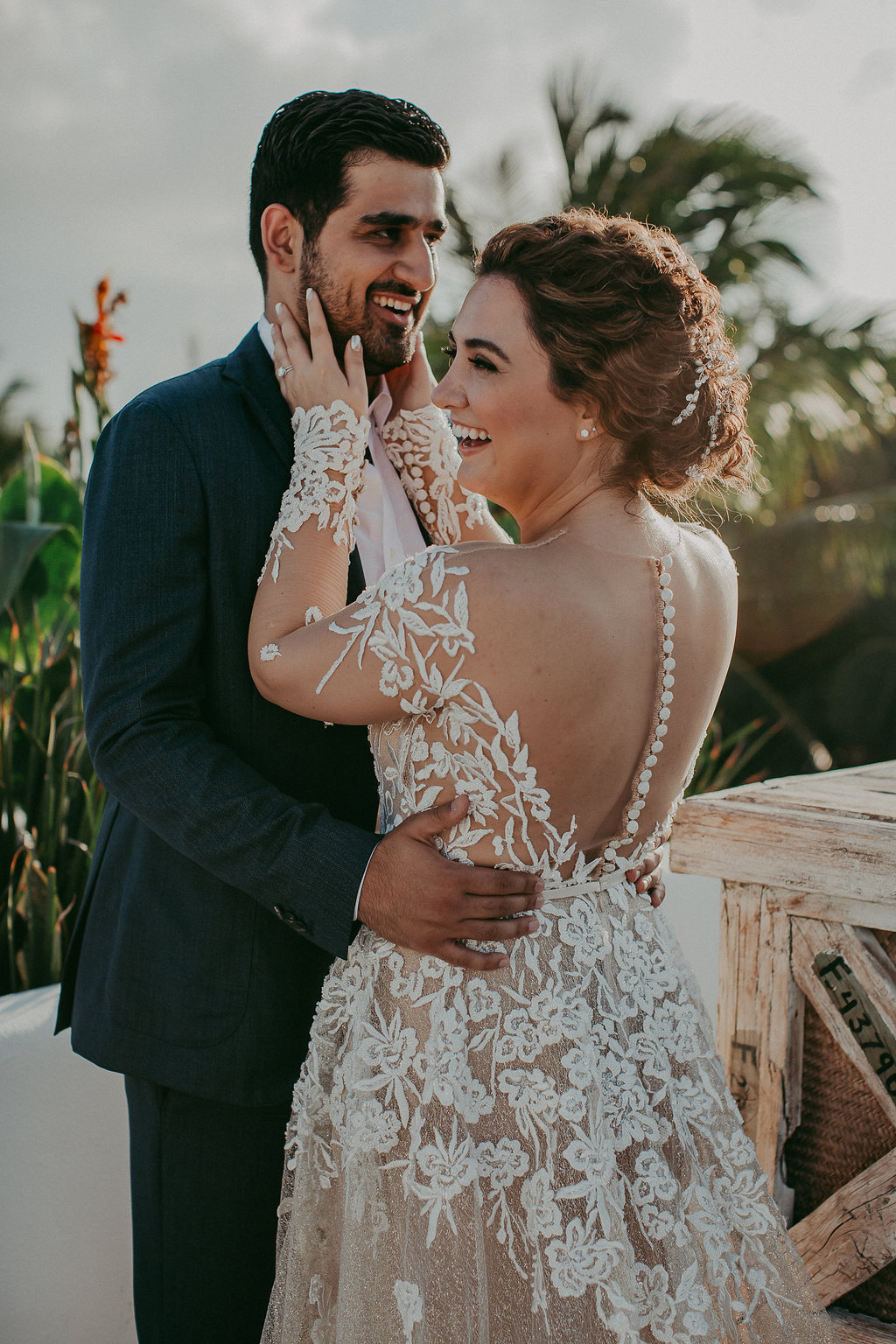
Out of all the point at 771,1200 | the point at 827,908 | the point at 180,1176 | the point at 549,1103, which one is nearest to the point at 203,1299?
the point at 180,1176

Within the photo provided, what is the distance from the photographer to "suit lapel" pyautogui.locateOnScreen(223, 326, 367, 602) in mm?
1929

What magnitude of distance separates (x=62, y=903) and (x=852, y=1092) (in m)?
2.39

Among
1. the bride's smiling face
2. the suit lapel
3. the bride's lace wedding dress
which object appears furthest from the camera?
the suit lapel

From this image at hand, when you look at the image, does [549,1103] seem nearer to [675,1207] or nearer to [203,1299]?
[675,1207]

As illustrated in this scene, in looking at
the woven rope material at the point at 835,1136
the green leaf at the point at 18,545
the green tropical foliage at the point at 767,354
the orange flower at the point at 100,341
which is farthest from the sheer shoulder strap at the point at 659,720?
the green tropical foliage at the point at 767,354

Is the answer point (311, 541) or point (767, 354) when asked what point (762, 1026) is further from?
point (767, 354)

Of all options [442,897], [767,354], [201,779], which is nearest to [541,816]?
[442,897]

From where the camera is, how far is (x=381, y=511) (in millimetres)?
2209

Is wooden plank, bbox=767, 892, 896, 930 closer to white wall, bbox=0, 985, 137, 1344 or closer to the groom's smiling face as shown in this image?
the groom's smiling face

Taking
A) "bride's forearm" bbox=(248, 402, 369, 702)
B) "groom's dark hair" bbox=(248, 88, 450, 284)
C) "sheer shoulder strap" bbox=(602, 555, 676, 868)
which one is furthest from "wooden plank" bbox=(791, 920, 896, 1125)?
"groom's dark hair" bbox=(248, 88, 450, 284)

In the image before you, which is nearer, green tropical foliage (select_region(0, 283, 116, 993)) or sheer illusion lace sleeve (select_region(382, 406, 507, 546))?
sheer illusion lace sleeve (select_region(382, 406, 507, 546))

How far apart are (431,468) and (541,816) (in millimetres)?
908

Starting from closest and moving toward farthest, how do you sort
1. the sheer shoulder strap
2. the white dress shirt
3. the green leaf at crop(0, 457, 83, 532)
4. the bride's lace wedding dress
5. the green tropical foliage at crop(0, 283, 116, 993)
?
the bride's lace wedding dress
the sheer shoulder strap
the white dress shirt
the green tropical foliage at crop(0, 283, 116, 993)
the green leaf at crop(0, 457, 83, 532)

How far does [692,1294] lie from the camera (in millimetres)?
1606
